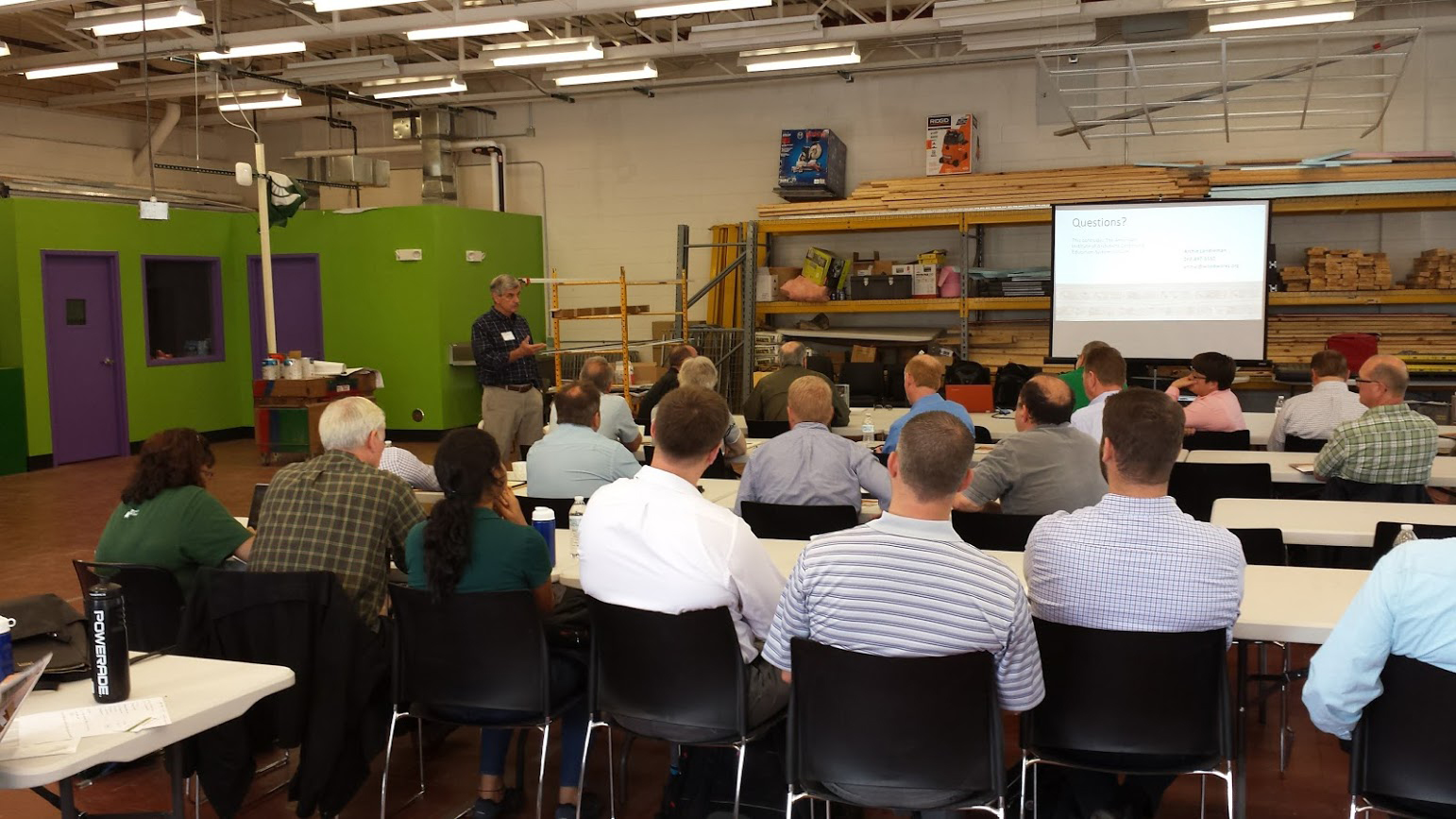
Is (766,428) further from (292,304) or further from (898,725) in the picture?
(292,304)

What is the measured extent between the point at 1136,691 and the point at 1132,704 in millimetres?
33

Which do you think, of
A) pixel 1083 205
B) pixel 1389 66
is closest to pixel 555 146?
pixel 1083 205

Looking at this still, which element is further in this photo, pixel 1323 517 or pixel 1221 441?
pixel 1221 441

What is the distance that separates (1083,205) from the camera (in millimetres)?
9562

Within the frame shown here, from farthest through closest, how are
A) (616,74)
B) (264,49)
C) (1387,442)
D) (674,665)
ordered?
(616,74), (264,49), (1387,442), (674,665)

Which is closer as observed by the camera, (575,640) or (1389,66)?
(575,640)

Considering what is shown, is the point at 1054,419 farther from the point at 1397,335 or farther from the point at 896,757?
the point at 1397,335

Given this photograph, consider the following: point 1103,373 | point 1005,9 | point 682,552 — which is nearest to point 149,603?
point 682,552

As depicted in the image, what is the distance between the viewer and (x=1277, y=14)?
838 cm

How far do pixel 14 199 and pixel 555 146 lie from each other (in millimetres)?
5428

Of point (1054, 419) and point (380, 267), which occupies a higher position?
point (380, 267)

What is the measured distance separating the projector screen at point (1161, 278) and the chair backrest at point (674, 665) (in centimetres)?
748

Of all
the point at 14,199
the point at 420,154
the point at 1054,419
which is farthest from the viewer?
the point at 420,154

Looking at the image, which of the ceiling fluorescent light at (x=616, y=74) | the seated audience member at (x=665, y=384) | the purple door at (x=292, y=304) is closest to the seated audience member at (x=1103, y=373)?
the seated audience member at (x=665, y=384)
